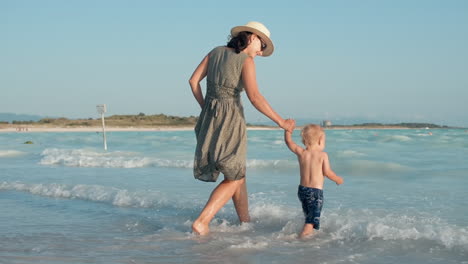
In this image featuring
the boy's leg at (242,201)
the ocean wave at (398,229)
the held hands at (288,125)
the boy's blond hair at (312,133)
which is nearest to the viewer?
the ocean wave at (398,229)

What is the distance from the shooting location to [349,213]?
4.89 metres

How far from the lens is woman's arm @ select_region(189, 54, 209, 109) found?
13.3 feet

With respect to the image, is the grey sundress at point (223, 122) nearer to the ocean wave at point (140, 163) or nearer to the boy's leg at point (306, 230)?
the boy's leg at point (306, 230)

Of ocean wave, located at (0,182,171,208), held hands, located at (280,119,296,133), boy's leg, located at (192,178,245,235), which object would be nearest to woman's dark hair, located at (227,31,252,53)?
held hands, located at (280,119,296,133)

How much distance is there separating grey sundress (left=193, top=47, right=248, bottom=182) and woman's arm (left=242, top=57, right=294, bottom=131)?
0.06m

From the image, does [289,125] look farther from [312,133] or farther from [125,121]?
[125,121]

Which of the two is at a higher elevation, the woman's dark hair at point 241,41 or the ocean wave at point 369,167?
the woman's dark hair at point 241,41

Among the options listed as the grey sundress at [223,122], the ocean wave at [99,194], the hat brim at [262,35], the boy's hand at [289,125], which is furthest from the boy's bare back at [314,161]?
the ocean wave at [99,194]

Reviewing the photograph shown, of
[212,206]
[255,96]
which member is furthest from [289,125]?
[212,206]

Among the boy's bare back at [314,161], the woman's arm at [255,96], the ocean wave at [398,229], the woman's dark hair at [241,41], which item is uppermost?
the woman's dark hair at [241,41]

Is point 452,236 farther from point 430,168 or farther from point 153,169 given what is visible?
point 153,169

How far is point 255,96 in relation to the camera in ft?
12.7

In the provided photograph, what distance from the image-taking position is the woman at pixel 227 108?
12.7 feet

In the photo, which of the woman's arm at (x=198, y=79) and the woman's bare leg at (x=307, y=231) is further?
the woman's arm at (x=198, y=79)
